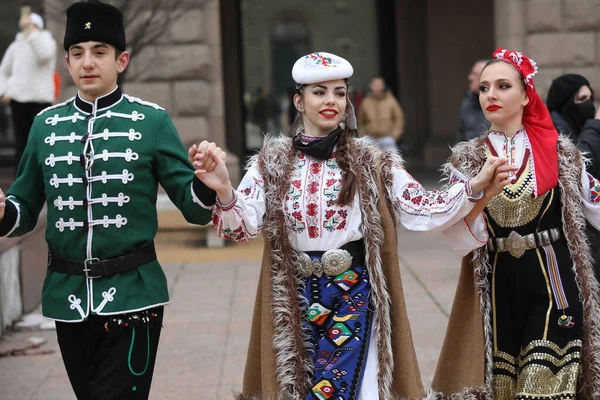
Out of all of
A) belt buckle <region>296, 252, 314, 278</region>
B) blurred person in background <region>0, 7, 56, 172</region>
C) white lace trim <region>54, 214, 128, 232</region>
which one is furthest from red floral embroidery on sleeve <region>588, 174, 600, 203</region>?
blurred person in background <region>0, 7, 56, 172</region>

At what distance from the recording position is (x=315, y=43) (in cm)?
2428

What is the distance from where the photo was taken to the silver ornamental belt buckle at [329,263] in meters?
4.51

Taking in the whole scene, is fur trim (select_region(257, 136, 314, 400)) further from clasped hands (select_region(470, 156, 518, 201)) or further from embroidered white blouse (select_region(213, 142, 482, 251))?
clasped hands (select_region(470, 156, 518, 201))

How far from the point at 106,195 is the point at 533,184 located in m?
1.95

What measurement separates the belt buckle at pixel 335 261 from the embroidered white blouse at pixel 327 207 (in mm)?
45

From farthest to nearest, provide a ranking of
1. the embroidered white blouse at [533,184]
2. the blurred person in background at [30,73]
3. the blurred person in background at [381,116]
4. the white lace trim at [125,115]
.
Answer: the blurred person in background at [381,116], the blurred person in background at [30,73], the embroidered white blouse at [533,184], the white lace trim at [125,115]

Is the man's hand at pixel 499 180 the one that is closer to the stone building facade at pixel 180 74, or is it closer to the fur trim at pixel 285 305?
the fur trim at pixel 285 305

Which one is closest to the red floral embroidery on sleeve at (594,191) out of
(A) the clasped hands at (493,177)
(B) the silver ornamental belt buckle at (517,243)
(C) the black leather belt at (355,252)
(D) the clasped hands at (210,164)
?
(B) the silver ornamental belt buckle at (517,243)

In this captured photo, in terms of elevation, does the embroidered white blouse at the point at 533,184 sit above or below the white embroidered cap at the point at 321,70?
below

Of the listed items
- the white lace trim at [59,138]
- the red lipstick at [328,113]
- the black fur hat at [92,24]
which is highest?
the black fur hat at [92,24]

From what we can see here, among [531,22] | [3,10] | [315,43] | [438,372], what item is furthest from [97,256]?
[315,43]

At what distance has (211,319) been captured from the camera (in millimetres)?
7988

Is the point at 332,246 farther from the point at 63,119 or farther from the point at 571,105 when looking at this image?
the point at 571,105

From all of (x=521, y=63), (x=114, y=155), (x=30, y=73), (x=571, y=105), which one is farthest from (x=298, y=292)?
(x=30, y=73)
